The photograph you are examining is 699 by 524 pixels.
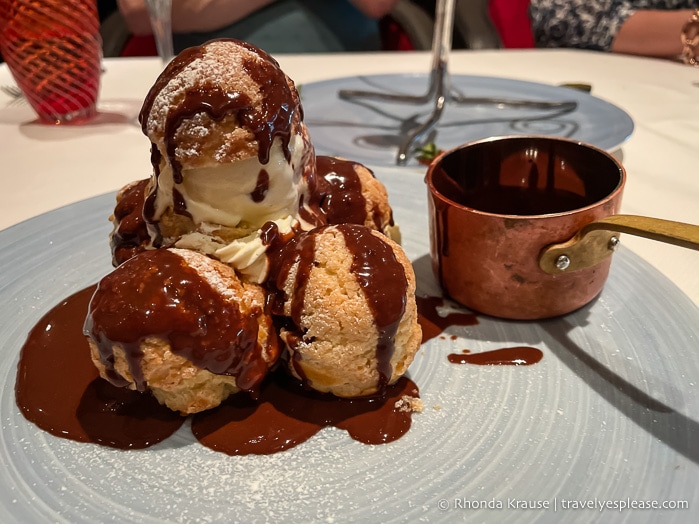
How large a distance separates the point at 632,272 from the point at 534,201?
263 millimetres

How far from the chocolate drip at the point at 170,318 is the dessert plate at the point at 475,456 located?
0.15 meters

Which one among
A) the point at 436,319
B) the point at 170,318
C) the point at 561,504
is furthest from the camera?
the point at 436,319

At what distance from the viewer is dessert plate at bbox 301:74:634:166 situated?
6.59 ft

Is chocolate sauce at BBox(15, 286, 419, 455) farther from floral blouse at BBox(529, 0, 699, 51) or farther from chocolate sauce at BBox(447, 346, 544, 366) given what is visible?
floral blouse at BBox(529, 0, 699, 51)

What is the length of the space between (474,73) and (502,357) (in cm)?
205

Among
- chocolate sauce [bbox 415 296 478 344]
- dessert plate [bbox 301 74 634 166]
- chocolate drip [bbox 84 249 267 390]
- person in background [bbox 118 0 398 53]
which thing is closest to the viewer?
chocolate drip [bbox 84 249 267 390]

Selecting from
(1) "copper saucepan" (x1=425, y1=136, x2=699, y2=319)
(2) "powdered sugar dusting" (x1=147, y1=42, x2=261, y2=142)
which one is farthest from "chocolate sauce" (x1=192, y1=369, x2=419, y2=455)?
(2) "powdered sugar dusting" (x1=147, y1=42, x2=261, y2=142)

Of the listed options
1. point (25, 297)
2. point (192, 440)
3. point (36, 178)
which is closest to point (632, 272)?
point (192, 440)

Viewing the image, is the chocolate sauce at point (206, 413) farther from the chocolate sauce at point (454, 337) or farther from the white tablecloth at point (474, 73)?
the white tablecloth at point (474, 73)

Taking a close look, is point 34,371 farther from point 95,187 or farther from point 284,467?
point 95,187

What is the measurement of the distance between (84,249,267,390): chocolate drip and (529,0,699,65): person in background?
9.21 ft

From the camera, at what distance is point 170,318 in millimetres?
915

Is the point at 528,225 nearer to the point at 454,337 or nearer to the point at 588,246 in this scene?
the point at 588,246

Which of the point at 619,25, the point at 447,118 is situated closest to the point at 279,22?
the point at 447,118
